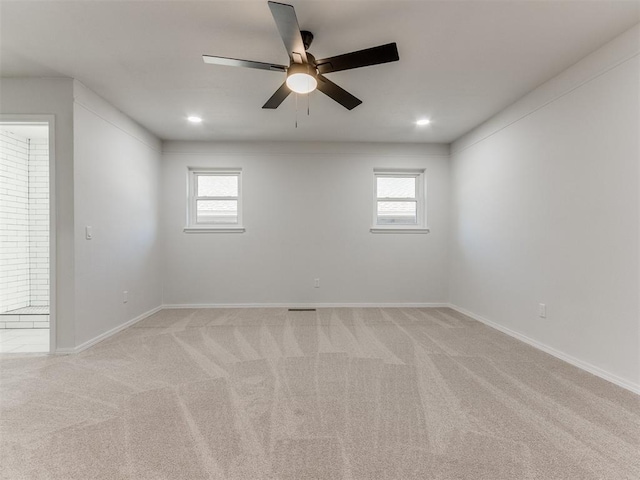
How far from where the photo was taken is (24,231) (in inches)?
169

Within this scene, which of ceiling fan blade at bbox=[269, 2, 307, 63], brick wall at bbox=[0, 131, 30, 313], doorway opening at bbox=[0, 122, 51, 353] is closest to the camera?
ceiling fan blade at bbox=[269, 2, 307, 63]

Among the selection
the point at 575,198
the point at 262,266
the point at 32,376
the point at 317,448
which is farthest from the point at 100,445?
Result: the point at 575,198

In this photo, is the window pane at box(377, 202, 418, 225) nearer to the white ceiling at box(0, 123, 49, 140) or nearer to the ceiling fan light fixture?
the ceiling fan light fixture

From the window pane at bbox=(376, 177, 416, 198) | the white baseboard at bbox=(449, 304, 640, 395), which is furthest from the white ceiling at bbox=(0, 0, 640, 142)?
the white baseboard at bbox=(449, 304, 640, 395)

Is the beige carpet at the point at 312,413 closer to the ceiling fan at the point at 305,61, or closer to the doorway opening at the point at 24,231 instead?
the doorway opening at the point at 24,231

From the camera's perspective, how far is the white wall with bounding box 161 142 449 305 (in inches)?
185

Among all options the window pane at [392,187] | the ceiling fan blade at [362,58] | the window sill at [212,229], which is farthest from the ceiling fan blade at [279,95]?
the window pane at [392,187]

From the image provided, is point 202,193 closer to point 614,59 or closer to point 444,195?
point 444,195

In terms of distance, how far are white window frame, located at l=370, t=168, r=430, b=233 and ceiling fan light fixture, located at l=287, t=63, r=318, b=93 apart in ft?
9.14

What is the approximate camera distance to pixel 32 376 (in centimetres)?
239

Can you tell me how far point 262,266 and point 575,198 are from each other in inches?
151

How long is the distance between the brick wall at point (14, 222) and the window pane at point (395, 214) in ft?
17.2

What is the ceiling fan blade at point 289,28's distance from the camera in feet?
5.11

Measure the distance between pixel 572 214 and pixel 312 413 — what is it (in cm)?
270
